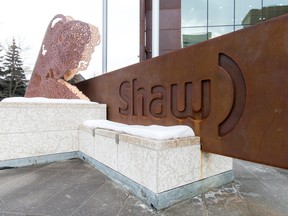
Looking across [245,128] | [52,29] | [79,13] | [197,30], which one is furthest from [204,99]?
[79,13]

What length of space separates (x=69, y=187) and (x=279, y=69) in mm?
3411

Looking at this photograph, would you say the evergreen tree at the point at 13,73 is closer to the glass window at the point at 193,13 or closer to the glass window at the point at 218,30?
the glass window at the point at 193,13

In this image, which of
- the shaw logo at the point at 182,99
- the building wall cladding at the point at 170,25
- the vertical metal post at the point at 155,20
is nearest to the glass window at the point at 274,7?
the building wall cladding at the point at 170,25

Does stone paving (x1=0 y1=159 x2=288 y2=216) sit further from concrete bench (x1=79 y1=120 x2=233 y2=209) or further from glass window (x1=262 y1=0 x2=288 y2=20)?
glass window (x1=262 y1=0 x2=288 y2=20)

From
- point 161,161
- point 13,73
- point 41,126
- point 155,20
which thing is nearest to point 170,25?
point 155,20

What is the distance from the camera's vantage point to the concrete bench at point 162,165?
9.21 feet

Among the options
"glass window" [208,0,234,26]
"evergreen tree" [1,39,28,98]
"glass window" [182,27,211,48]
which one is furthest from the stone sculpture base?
"evergreen tree" [1,39,28,98]

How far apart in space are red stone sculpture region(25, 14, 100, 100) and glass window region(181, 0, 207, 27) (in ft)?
26.3

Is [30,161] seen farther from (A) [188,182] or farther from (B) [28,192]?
(A) [188,182]

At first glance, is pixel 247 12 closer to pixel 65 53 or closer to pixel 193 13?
pixel 193 13

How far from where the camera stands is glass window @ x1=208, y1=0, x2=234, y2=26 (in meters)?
11.6

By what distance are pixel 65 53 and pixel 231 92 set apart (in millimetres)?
4563

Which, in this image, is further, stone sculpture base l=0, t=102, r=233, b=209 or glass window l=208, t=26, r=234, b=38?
glass window l=208, t=26, r=234, b=38

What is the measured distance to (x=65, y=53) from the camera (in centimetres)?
575
